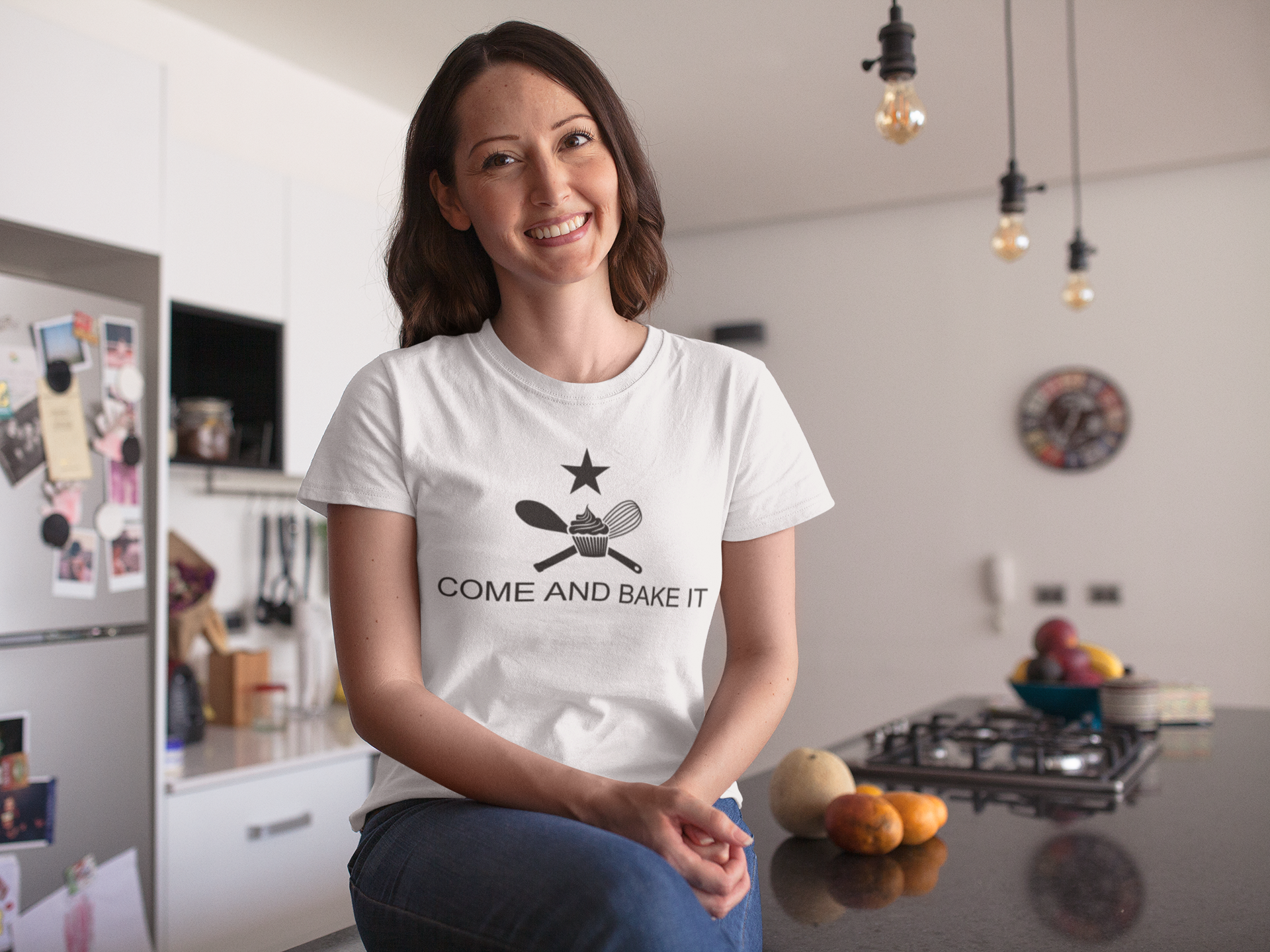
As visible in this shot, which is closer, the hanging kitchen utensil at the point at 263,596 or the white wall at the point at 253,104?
the white wall at the point at 253,104

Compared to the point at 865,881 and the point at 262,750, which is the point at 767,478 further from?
the point at 262,750

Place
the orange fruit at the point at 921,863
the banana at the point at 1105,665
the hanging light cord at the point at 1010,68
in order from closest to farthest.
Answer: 1. the orange fruit at the point at 921,863
2. the banana at the point at 1105,665
3. the hanging light cord at the point at 1010,68

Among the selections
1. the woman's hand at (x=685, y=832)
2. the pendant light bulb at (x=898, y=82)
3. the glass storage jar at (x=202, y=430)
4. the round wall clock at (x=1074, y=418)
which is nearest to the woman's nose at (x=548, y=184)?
the woman's hand at (x=685, y=832)

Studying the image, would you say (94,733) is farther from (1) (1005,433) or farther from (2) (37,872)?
(1) (1005,433)

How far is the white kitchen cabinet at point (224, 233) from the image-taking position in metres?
2.72

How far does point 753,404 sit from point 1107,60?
3.01 m

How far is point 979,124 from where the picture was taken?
13.0 ft

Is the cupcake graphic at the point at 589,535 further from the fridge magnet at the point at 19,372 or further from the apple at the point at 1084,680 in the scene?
the fridge magnet at the point at 19,372

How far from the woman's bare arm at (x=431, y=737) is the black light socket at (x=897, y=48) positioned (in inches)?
46.4

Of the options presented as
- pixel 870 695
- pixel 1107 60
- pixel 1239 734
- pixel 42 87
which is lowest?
pixel 870 695

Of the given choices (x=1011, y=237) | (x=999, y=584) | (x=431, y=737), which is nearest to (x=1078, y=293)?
(x=1011, y=237)

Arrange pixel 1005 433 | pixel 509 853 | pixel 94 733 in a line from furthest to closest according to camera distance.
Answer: pixel 1005 433, pixel 94 733, pixel 509 853

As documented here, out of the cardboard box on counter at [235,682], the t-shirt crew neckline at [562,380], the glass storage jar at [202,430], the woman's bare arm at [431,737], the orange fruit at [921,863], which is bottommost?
the cardboard box on counter at [235,682]

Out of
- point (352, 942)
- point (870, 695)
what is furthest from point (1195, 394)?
point (352, 942)
